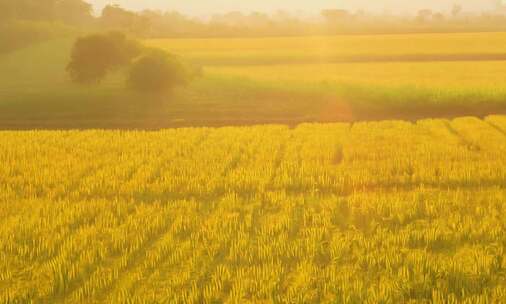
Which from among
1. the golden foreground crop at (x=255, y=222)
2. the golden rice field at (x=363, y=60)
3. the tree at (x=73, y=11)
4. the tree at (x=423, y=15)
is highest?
the tree at (x=423, y=15)

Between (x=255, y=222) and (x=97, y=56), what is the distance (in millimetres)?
25203

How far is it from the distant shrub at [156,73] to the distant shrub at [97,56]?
224cm

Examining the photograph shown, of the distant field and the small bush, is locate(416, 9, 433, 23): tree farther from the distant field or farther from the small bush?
the small bush

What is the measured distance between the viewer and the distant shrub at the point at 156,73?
3080 cm

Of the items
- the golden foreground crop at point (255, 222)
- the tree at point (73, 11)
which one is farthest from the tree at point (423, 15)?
the golden foreground crop at point (255, 222)

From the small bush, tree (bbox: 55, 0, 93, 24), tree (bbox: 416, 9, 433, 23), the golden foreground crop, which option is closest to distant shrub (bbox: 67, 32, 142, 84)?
the golden foreground crop

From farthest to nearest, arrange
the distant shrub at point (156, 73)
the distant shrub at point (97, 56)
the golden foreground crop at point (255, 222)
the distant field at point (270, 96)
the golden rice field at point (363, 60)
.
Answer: the golden rice field at point (363, 60) → the distant shrub at point (97, 56) → the distant shrub at point (156, 73) → the distant field at point (270, 96) → the golden foreground crop at point (255, 222)

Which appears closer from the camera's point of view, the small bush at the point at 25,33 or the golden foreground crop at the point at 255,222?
the golden foreground crop at the point at 255,222

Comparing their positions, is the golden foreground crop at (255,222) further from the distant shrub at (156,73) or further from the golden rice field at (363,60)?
the golden rice field at (363,60)

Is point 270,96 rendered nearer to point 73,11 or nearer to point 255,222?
point 255,222

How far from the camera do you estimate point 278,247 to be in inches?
335

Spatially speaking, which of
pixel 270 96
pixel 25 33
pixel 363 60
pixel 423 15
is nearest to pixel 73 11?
pixel 25 33

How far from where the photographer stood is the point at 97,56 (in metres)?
33.0

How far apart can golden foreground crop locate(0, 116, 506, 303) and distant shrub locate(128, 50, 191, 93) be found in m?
13.5
